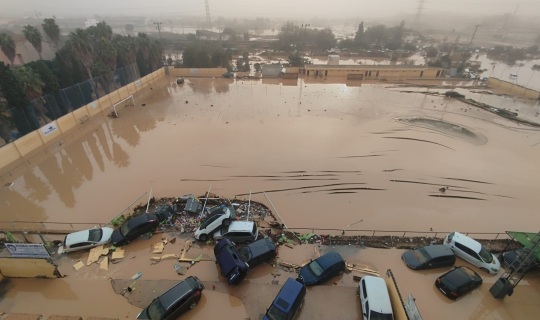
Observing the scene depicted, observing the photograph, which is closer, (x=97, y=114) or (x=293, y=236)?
(x=293, y=236)

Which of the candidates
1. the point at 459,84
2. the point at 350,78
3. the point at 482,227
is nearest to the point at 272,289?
the point at 482,227

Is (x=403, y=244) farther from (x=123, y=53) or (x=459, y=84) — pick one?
(x=459, y=84)

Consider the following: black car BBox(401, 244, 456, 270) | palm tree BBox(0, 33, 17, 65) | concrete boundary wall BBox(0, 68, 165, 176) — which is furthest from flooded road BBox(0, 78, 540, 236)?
palm tree BBox(0, 33, 17, 65)

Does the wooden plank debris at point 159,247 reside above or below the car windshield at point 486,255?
below

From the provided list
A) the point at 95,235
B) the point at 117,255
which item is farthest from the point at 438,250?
the point at 95,235

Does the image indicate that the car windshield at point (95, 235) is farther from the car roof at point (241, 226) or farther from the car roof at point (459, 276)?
the car roof at point (459, 276)

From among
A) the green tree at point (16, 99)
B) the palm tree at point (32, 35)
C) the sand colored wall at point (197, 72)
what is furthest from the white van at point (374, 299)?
the palm tree at point (32, 35)
